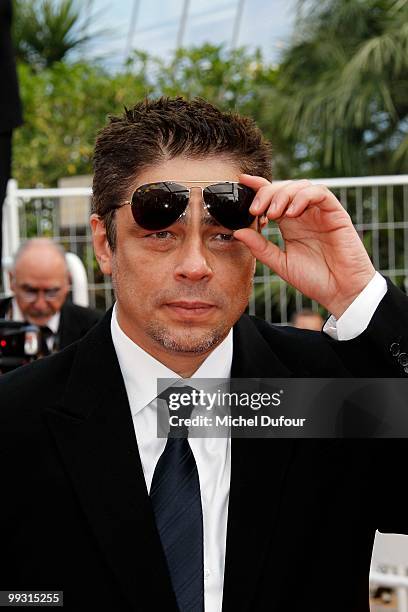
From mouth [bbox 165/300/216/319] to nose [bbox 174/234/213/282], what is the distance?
0.05 metres

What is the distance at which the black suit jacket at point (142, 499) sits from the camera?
5.63 ft

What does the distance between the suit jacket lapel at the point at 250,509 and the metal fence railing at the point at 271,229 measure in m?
3.84

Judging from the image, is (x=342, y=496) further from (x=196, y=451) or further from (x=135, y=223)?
(x=135, y=223)

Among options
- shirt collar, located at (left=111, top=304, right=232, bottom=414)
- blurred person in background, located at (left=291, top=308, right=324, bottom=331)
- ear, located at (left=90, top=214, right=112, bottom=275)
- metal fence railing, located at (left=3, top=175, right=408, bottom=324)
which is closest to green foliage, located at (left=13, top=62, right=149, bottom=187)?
metal fence railing, located at (left=3, top=175, right=408, bottom=324)

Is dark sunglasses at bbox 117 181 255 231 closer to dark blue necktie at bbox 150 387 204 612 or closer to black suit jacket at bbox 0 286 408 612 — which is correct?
black suit jacket at bbox 0 286 408 612

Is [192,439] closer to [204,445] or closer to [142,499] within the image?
[204,445]

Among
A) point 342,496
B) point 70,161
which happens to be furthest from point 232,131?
point 70,161

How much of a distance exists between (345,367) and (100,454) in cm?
55

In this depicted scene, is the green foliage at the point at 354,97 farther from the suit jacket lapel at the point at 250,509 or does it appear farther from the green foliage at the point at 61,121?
the suit jacket lapel at the point at 250,509

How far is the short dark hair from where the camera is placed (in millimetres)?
1896

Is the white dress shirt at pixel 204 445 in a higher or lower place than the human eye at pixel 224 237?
lower

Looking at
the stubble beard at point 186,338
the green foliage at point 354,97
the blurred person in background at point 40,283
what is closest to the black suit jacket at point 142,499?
the stubble beard at point 186,338

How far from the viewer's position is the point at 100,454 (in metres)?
1.78

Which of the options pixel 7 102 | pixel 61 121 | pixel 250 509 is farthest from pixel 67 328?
pixel 61 121
